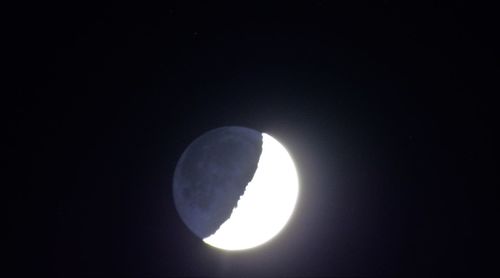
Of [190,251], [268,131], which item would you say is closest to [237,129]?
[268,131]

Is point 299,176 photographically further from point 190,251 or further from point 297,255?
point 190,251

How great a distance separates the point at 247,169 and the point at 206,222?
1.40 metres

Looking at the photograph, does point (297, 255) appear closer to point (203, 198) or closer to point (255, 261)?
point (255, 261)

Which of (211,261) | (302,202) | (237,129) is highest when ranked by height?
(237,129)

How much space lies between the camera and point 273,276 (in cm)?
1016

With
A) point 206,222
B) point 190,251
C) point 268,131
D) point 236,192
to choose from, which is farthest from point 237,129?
point 190,251

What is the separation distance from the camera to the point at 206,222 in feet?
32.5

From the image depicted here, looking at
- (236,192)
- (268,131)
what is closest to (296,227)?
(236,192)

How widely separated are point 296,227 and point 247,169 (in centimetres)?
159

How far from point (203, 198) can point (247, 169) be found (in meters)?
1.10

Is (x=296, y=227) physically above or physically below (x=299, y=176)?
below

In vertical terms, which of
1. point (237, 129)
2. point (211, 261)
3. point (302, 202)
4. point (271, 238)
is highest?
point (237, 129)

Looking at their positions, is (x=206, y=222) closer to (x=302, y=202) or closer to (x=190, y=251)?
(x=190, y=251)

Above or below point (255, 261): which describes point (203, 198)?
above
